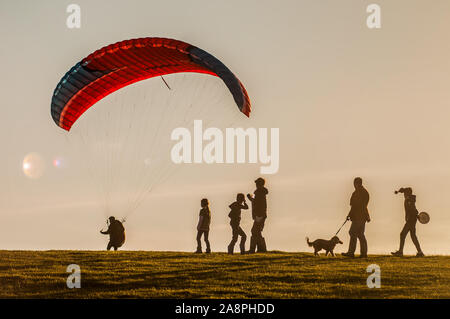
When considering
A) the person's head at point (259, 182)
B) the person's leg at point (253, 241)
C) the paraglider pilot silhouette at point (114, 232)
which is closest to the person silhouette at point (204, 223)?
the person's leg at point (253, 241)

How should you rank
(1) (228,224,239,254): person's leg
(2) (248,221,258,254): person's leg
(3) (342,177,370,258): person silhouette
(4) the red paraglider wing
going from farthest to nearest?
(4) the red paraglider wing < (1) (228,224,239,254): person's leg < (2) (248,221,258,254): person's leg < (3) (342,177,370,258): person silhouette

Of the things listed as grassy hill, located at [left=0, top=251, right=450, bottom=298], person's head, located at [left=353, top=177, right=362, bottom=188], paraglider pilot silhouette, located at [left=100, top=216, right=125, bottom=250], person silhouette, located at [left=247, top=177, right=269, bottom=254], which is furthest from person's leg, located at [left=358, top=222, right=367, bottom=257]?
paraglider pilot silhouette, located at [left=100, top=216, right=125, bottom=250]

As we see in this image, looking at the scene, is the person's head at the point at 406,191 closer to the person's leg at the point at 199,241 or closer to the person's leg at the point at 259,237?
the person's leg at the point at 259,237

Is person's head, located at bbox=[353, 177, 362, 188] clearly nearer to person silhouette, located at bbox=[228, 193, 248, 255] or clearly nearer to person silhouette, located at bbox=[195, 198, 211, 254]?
person silhouette, located at bbox=[228, 193, 248, 255]

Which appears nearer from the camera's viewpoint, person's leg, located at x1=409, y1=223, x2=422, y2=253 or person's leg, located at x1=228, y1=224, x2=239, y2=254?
person's leg, located at x1=409, y1=223, x2=422, y2=253

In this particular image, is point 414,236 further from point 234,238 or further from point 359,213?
point 234,238

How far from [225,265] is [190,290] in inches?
123

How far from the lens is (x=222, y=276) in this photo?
858 inches

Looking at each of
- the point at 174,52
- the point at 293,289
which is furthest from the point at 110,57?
the point at 293,289

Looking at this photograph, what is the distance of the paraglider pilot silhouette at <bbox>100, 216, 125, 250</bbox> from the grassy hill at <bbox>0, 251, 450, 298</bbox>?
9.49ft

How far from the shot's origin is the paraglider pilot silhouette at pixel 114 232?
29016 mm

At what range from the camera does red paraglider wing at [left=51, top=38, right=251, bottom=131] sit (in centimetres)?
2655

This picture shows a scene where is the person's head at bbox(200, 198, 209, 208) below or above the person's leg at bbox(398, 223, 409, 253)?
above
